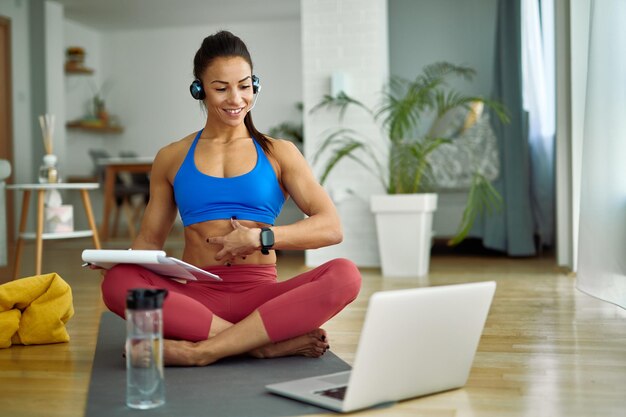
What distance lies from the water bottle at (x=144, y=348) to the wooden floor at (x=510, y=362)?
0.34 ft

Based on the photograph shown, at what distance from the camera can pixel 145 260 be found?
2104mm

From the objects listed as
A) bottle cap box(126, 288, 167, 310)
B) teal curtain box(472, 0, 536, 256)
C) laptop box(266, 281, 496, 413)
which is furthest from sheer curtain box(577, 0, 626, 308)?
bottle cap box(126, 288, 167, 310)

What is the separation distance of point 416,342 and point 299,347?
0.60 m

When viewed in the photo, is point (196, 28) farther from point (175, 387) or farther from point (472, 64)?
Answer: point (175, 387)

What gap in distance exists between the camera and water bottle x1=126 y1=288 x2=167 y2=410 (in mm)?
1730

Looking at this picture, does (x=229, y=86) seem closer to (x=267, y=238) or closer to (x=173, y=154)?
(x=173, y=154)

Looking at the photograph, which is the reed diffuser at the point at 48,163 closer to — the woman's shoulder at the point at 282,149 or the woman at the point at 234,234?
the woman at the point at 234,234

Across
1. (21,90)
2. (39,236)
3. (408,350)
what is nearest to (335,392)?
(408,350)

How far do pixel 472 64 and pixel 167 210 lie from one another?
468cm

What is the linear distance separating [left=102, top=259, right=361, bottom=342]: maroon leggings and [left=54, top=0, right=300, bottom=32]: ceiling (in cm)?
682

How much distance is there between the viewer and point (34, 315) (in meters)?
2.78

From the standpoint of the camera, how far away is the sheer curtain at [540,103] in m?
5.45

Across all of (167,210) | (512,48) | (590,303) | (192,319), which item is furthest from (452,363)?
(512,48)

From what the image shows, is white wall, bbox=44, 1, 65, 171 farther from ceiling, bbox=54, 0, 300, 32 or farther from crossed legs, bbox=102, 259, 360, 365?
crossed legs, bbox=102, 259, 360, 365
